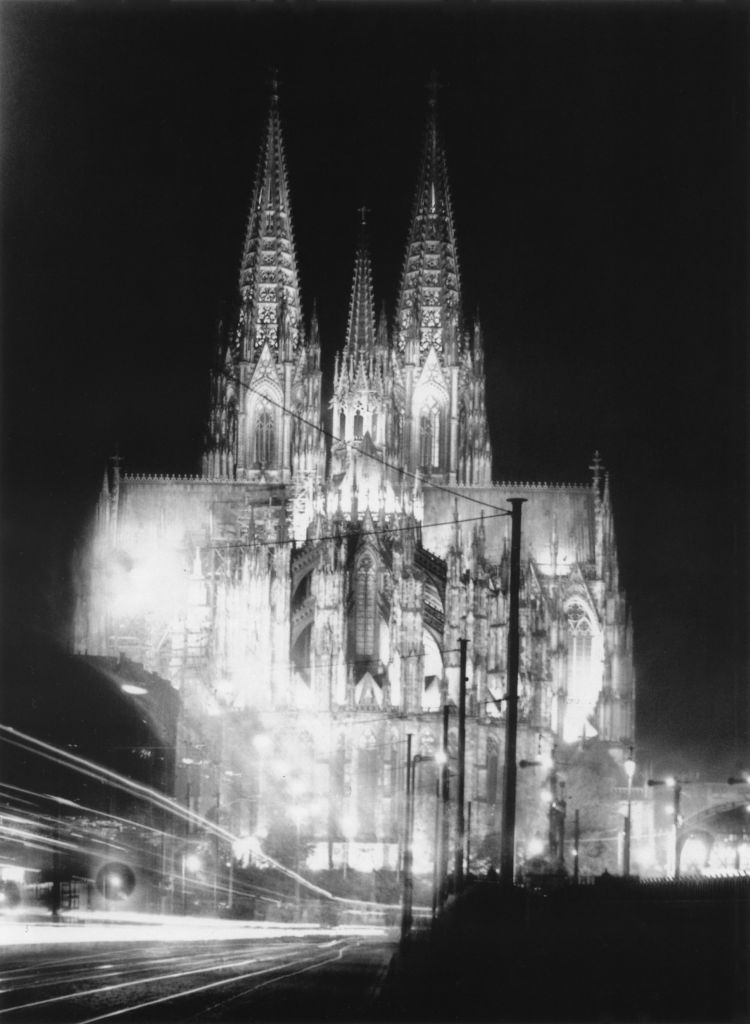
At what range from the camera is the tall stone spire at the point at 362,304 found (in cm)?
10212

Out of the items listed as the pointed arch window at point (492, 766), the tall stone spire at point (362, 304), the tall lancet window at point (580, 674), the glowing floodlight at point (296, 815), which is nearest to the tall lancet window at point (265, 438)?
the tall stone spire at point (362, 304)

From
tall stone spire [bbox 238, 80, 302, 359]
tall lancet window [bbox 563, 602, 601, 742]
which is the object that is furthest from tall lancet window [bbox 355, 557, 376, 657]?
tall stone spire [bbox 238, 80, 302, 359]

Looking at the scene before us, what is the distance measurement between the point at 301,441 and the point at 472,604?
18.7 metres

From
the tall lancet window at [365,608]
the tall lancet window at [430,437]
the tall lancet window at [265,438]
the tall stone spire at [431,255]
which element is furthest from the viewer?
the tall stone spire at [431,255]

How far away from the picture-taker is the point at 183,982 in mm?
25016

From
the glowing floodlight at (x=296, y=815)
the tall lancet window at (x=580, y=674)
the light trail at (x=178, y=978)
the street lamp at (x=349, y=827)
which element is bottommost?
the light trail at (x=178, y=978)

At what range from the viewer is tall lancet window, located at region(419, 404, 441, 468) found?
327 ft

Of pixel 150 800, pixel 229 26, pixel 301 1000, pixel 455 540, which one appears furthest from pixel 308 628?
pixel 301 1000

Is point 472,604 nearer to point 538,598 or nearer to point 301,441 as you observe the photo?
point 538,598

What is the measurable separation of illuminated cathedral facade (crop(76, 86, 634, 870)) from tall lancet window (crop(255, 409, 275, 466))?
13 cm

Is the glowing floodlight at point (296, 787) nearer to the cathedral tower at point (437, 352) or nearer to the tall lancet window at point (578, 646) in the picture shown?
the tall lancet window at point (578, 646)

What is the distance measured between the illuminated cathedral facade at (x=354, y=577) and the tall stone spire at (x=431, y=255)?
0.12 meters

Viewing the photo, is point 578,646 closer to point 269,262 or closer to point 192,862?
point 269,262

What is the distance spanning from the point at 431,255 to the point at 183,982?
8123 cm
